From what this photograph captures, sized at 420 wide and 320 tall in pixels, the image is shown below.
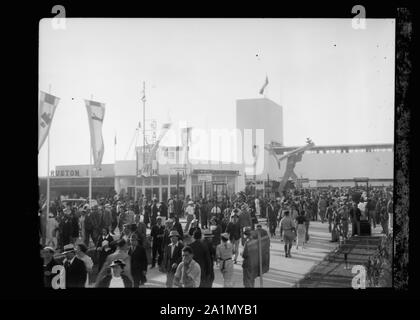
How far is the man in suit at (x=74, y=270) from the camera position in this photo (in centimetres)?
606

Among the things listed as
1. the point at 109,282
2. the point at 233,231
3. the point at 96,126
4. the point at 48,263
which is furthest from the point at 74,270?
the point at 96,126

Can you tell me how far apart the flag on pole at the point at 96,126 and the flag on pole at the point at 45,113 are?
2.87 feet

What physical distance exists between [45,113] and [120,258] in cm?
351

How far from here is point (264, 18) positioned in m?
7.29

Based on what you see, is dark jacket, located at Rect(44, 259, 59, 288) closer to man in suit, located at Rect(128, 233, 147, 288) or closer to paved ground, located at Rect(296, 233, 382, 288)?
man in suit, located at Rect(128, 233, 147, 288)

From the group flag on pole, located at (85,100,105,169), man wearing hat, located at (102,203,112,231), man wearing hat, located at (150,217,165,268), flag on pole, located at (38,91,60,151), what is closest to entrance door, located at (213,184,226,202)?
man wearing hat, located at (102,203,112,231)

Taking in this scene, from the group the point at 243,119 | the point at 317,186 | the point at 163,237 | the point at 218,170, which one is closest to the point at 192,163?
the point at 218,170

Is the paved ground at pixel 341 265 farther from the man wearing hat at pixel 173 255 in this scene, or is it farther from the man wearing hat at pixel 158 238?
the man wearing hat at pixel 158 238

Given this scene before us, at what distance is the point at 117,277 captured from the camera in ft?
22.0

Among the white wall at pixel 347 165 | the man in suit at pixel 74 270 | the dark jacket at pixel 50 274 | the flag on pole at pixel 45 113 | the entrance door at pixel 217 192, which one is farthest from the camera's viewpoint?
the entrance door at pixel 217 192

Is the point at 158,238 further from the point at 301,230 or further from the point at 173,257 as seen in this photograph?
the point at 301,230

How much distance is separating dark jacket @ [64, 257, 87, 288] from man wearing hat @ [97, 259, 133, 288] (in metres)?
0.35

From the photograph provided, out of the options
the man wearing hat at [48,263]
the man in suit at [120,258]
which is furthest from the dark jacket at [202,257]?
the man wearing hat at [48,263]
